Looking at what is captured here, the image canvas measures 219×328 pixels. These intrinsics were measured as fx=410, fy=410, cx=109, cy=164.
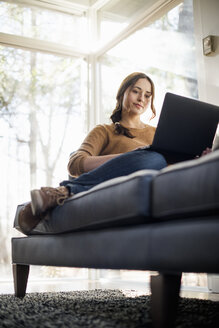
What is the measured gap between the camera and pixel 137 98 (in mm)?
2295

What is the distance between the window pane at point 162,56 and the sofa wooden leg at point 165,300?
1.78 m

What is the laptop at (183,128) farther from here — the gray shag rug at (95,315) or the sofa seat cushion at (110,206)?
the gray shag rug at (95,315)

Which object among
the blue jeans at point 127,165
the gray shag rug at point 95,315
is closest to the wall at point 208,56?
the blue jeans at point 127,165

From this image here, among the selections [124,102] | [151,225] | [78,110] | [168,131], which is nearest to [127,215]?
[151,225]

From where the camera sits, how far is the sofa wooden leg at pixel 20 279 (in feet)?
6.54

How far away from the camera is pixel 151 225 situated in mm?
1060

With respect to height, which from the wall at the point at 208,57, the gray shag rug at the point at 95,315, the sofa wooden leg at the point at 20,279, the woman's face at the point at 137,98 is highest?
the wall at the point at 208,57

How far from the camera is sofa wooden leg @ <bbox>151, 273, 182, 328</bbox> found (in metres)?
0.97

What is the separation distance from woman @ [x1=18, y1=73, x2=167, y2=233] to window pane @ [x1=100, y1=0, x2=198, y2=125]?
392 mm

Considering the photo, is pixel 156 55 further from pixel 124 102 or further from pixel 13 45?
A: pixel 13 45

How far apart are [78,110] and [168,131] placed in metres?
2.61

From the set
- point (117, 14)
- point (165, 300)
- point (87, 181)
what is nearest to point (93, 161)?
point (87, 181)

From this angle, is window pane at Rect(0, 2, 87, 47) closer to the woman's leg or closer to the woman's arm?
the woman's arm

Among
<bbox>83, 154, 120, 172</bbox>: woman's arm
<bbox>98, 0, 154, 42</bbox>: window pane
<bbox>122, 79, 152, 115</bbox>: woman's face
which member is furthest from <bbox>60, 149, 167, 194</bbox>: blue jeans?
<bbox>98, 0, 154, 42</bbox>: window pane
